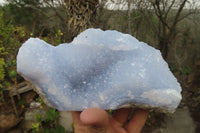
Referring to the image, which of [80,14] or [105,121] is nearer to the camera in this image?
[105,121]

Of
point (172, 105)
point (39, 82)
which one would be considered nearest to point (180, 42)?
point (172, 105)

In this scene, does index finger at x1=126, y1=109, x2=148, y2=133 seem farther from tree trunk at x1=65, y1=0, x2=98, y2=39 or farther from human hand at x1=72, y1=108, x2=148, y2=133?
tree trunk at x1=65, y1=0, x2=98, y2=39

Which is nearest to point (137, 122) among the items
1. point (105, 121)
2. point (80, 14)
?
point (105, 121)

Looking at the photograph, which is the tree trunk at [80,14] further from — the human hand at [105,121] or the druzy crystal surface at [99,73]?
the human hand at [105,121]

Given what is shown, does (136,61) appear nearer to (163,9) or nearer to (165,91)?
(165,91)

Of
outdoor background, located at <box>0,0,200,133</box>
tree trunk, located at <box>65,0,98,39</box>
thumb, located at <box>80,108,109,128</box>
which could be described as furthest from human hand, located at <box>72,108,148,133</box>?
tree trunk, located at <box>65,0,98,39</box>

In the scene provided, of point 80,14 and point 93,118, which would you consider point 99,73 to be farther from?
point 80,14
